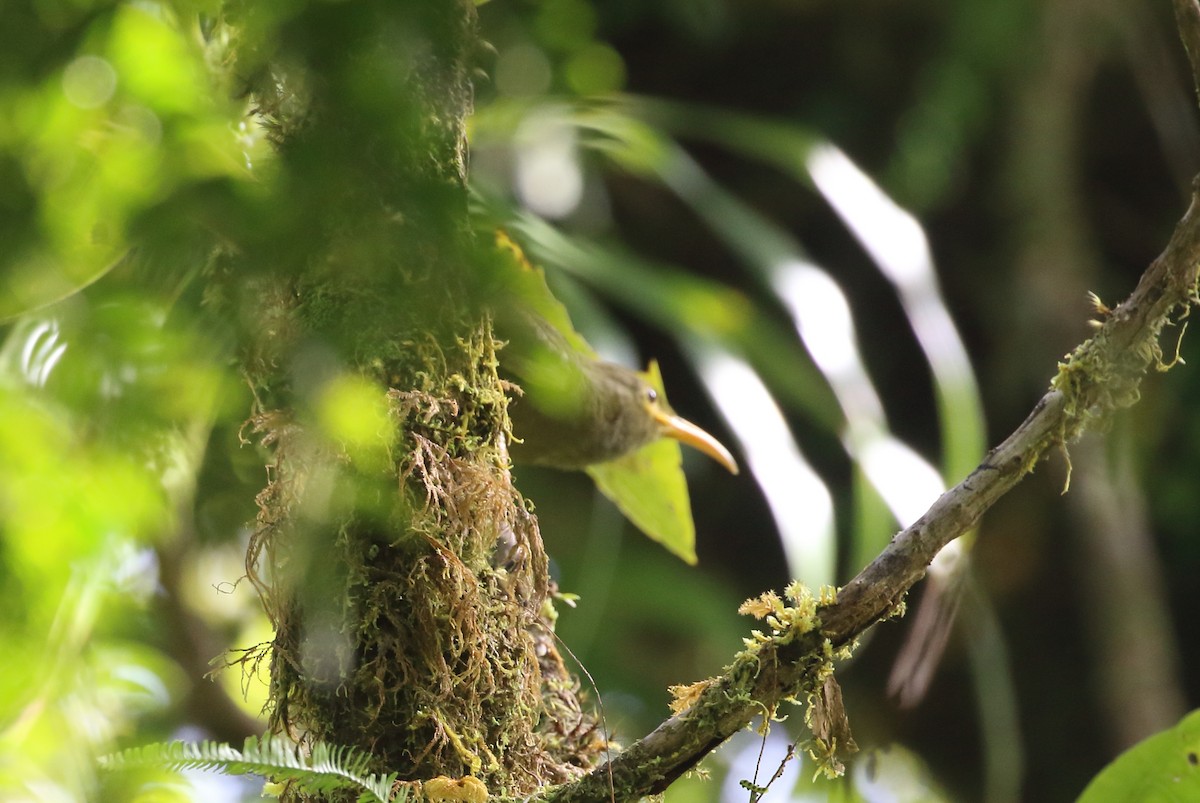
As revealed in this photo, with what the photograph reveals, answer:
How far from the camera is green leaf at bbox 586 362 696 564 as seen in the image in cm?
211

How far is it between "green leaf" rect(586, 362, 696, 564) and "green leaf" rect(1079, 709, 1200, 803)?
32.7 inches

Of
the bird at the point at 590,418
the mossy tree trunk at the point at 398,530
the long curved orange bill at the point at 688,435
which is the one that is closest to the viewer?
the mossy tree trunk at the point at 398,530

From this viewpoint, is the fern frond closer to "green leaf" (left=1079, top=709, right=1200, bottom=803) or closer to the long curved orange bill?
"green leaf" (left=1079, top=709, right=1200, bottom=803)

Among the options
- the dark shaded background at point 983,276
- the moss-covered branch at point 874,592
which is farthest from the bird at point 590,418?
the dark shaded background at point 983,276

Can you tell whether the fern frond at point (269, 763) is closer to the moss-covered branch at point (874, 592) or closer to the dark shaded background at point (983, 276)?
the moss-covered branch at point (874, 592)

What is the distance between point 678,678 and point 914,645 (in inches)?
91.4

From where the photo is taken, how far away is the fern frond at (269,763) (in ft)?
3.37

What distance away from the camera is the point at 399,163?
0.69m

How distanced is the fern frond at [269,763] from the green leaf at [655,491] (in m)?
1.04

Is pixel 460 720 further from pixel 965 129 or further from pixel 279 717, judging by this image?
pixel 965 129

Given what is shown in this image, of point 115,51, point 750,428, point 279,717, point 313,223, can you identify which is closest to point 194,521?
point 750,428

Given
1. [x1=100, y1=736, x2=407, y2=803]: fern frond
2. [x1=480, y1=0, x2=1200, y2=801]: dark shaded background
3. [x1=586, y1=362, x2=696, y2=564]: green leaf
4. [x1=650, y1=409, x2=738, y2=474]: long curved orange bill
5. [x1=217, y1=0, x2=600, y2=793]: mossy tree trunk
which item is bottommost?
[x1=100, y1=736, x2=407, y2=803]: fern frond

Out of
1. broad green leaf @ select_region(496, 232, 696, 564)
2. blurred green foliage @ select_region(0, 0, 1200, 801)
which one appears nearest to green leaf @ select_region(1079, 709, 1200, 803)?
blurred green foliage @ select_region(0, 0, 1200, 801)

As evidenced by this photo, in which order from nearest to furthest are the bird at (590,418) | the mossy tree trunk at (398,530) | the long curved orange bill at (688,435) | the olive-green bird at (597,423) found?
1. the mossy tree trunk at (398,530)
2. the olive-green bird at (597,423)
3. the bird at (590,418)
4. the long curved orange bill at (688,435)
